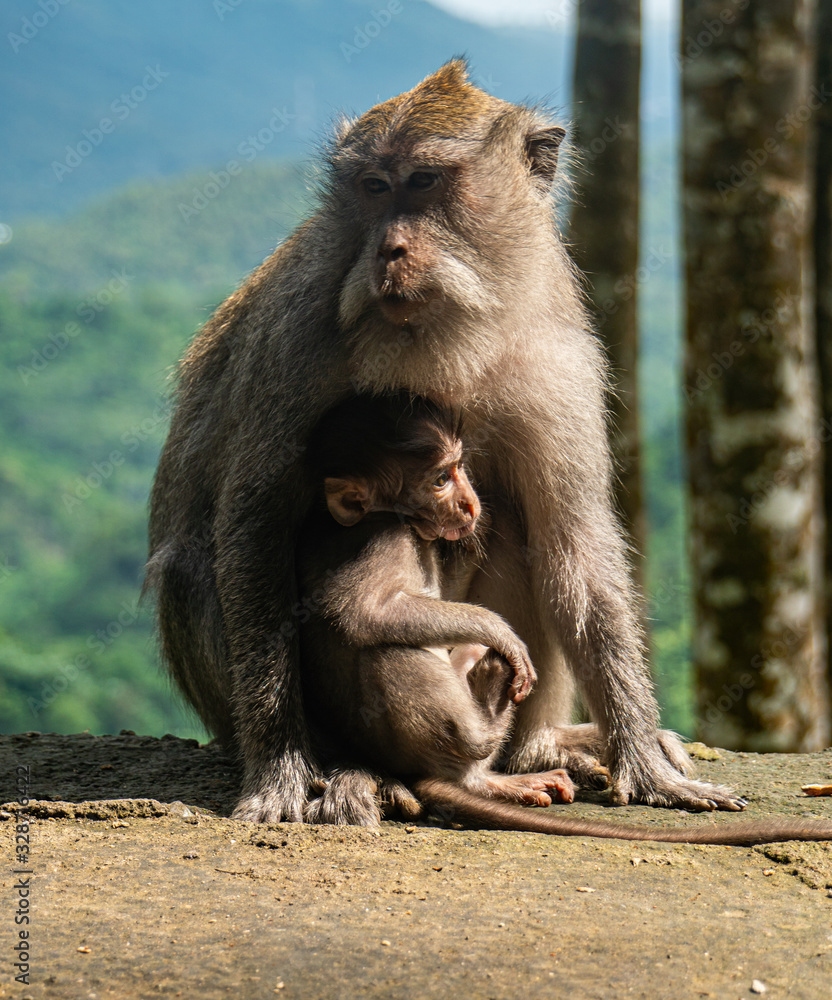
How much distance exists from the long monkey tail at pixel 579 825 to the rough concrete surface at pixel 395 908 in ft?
0.23

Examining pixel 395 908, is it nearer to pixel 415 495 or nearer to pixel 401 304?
pixel 415 495

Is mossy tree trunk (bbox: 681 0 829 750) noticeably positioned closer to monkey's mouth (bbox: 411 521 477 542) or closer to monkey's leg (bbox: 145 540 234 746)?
monkey's mouth (bbox: 411 521 477 542)

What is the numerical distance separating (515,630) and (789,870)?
5.82ft

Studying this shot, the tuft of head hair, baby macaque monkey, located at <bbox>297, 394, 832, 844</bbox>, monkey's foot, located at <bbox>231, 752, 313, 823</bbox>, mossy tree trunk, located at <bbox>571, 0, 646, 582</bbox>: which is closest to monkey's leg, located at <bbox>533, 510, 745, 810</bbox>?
baby macaque monkey, located at <bbox>297, 394, 832, 844</bbox>

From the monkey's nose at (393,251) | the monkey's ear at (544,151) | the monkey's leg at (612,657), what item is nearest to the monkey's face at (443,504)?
the monkey's leg at (612,657)

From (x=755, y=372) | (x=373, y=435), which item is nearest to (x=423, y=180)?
(x=373, y=435)

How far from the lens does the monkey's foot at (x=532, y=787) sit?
183 inches

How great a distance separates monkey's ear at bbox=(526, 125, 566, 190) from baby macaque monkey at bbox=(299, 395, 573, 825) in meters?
1.32

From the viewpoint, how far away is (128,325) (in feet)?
129

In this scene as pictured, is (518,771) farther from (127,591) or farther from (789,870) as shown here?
(127,591)

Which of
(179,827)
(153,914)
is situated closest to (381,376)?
(179,827)

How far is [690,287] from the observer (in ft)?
26.7

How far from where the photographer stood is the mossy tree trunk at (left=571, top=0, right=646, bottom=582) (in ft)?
30.3

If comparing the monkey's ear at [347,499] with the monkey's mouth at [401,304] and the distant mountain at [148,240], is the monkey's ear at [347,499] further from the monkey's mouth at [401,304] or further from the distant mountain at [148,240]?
the distant mountain at [148,240]
